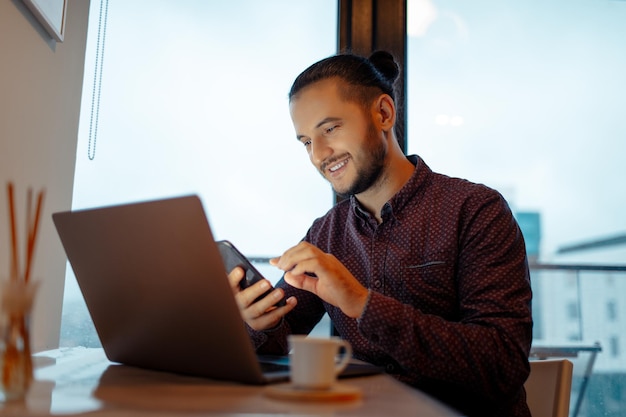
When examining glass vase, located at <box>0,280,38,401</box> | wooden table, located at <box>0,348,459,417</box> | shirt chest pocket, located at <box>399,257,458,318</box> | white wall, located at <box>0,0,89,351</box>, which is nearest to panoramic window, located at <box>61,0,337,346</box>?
white wall, located at <box>0,0,89,351</box>

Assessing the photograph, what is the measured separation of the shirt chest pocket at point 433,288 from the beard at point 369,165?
0.27 m

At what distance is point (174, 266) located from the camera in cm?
73

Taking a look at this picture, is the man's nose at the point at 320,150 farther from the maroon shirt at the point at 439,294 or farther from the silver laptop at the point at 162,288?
the silver laptop at the point at 162,288

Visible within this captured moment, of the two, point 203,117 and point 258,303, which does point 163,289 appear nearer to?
point 258,303

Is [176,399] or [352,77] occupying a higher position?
[352,77]

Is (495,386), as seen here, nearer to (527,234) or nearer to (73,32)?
(527,234)

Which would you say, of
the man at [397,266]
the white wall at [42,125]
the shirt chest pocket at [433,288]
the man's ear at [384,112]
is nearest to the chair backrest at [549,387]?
the man at [397,266]

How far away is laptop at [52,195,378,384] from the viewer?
691 mm

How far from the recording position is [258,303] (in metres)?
1.08

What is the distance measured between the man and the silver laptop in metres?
0.20

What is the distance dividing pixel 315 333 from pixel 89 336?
665mm

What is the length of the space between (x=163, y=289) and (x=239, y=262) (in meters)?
0.29

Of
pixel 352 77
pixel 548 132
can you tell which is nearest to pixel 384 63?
pixel 352 77

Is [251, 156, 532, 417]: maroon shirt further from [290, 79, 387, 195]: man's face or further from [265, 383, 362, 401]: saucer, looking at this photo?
[265, 383, 362, 401]: saucer
